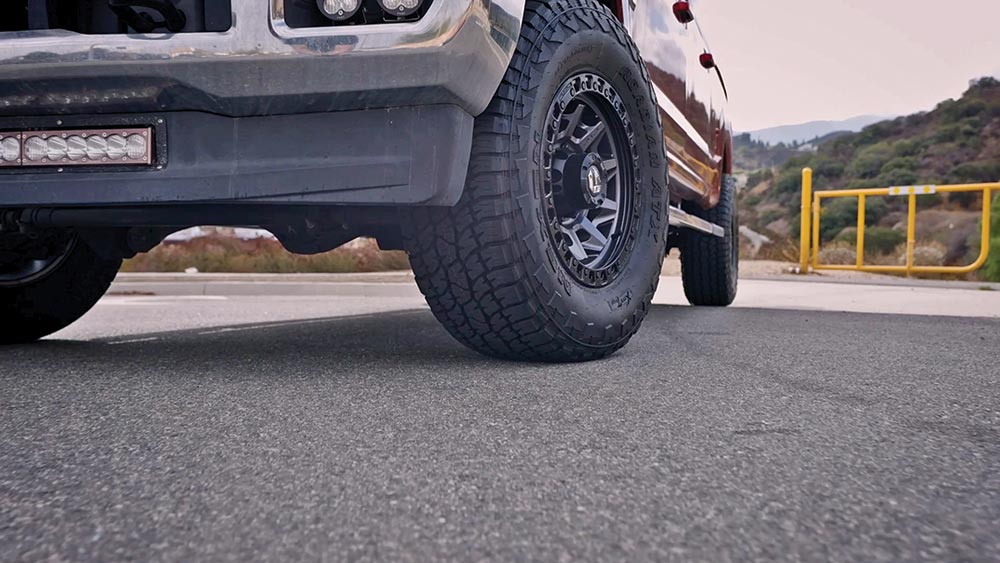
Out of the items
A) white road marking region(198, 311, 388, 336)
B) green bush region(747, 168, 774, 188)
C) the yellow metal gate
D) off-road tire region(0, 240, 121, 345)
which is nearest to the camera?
off-road tire region(0, 240, 121, 345)

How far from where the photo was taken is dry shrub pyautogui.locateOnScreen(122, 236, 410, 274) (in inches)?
429

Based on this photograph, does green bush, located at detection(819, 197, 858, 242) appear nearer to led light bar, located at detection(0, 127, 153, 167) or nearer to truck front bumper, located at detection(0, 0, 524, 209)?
truck front bumper, located at detection(0, 0, 524, 209)

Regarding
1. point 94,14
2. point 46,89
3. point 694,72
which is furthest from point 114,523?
point 694,72

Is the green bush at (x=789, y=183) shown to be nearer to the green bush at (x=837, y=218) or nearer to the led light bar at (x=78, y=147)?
the green bush at (x=837, y=218)

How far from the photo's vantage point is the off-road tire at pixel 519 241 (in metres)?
2.00

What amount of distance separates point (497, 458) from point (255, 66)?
3.48ft

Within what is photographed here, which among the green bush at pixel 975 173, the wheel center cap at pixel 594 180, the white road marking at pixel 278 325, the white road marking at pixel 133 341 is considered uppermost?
the green bush at pixel 975 173

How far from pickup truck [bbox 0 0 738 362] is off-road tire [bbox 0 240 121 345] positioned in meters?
0.49

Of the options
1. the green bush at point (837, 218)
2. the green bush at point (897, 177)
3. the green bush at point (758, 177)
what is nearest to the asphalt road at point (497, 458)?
the green bush at point (837, 218)

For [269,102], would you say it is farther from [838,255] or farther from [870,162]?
[870,162]

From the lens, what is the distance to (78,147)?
1880mm

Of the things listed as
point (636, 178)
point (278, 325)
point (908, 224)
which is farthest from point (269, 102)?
point (908, 224)

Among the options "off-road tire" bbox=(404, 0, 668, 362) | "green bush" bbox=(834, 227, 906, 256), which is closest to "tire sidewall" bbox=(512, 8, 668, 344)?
"off-road tire" bbox=(404, 0, 668, 362)

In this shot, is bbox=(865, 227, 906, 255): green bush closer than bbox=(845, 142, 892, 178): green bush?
Yes
